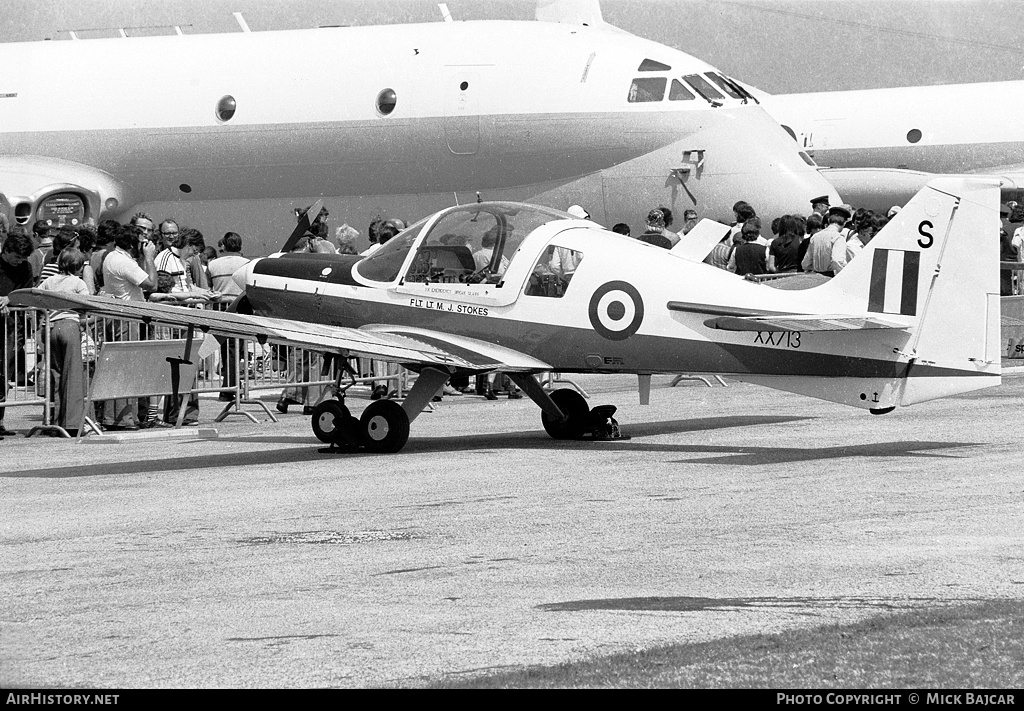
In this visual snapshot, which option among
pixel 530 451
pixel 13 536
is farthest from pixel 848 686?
pixel 530 451

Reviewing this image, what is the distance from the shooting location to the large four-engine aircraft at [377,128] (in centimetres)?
2520

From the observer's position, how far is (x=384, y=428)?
13.6m

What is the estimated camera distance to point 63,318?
16109 mm

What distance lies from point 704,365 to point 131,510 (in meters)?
4.89

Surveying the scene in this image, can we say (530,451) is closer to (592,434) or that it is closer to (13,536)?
(592,434)

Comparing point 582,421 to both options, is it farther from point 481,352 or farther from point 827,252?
point 827,252

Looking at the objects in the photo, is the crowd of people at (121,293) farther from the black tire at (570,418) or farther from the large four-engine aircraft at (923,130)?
the large four-engine aircraft at (923,130)

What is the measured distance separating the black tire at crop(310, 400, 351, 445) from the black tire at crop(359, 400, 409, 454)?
25 centimetres

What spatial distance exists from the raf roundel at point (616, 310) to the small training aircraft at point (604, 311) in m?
0.01

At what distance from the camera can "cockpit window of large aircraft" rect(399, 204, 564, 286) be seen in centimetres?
1378

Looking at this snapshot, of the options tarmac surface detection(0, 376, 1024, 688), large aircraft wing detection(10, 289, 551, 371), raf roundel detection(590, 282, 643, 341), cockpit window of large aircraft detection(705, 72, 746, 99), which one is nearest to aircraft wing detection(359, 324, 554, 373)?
large aircraft wing detection(10, 289, 551, 371)

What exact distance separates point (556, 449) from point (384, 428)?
1.56m

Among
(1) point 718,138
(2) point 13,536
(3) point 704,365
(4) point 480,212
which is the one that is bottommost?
(2) point 13,536

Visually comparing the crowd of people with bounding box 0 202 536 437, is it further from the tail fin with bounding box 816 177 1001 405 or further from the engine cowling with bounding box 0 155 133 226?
the engine cowling with bounding box 0 155 133 226
